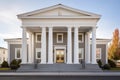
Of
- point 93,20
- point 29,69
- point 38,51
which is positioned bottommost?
point 29,69

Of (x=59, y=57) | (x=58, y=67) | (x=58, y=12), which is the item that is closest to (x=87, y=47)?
(x=59, y=57)

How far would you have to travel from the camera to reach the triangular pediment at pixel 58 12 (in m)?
36.1

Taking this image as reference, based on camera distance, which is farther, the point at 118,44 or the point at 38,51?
the point at 118,44

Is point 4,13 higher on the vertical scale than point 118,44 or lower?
higher

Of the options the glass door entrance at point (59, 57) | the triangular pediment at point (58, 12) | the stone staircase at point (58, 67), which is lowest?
the stone staircase at point (58, 67)

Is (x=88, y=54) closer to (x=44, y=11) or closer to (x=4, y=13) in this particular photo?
(x=44, y=11)

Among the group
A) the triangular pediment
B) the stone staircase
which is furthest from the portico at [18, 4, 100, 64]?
the stone staircase

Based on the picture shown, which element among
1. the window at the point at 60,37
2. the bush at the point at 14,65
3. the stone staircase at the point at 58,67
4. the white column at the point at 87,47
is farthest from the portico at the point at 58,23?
the window at the point at 60,37

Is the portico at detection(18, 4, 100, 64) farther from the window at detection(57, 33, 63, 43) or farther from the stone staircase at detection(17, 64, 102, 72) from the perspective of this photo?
the window at detection(57, 33, 63, 43)

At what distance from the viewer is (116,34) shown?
6738 centimetres

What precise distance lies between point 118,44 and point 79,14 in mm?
32257

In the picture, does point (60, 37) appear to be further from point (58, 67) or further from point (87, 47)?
point (58, 67)

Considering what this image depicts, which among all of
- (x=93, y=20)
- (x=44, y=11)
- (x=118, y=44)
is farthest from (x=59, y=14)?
(x=118, y=44)

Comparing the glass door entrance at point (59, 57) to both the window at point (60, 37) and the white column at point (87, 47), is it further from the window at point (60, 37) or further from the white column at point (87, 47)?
the white column at point (87, 47)
